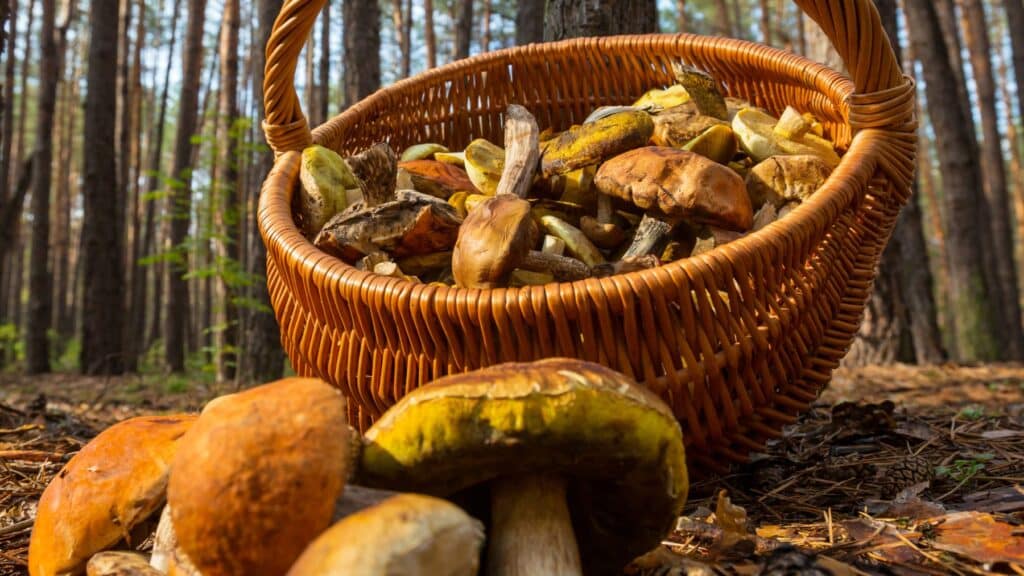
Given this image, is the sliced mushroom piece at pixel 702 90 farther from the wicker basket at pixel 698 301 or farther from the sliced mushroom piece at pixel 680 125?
the wicker basket at pixel 698 301

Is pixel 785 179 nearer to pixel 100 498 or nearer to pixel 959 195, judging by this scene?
pixel 100 498

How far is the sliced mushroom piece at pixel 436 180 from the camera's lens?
190 cm

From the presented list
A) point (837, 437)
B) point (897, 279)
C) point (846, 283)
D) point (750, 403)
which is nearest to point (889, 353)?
Result: point (897, 279)

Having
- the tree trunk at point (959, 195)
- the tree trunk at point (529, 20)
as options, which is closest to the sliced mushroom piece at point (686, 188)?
the tree trunk at point (959, 195)

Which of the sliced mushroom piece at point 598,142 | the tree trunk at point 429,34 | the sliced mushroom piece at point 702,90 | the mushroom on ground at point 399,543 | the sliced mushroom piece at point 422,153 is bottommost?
the mushroom on ground at point 399,543

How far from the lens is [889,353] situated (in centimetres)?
471

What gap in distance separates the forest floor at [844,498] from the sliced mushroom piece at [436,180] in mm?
936

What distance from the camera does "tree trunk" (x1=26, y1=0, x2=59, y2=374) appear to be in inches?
343

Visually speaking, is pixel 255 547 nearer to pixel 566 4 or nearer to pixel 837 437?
pixel 837 437

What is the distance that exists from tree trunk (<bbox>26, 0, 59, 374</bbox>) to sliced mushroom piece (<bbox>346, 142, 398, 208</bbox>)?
28.3 feet

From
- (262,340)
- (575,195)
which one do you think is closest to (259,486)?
(575,195)

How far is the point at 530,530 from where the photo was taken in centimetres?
95

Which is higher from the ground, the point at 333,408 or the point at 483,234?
the point at 483,234

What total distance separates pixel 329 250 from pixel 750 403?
3.13 ft
